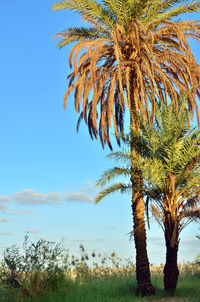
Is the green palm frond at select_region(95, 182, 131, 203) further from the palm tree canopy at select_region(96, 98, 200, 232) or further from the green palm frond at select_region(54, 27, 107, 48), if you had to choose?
the green palm frond at select_region(54, 27, 107, 48)

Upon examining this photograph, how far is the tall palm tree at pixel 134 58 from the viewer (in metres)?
14.7

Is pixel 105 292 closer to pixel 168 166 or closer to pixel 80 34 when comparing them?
pixel 168 166

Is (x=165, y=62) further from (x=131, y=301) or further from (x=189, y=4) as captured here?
(x=131, y=301)

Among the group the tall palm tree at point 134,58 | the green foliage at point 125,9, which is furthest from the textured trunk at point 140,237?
the green foliage at point 125,9

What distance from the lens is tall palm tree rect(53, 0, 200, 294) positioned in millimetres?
14656

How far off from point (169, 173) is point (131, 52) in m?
5.64

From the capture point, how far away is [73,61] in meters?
16.4

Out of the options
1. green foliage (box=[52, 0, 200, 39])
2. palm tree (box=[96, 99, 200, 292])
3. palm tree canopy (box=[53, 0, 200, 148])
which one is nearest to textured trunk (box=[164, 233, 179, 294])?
palm tree (box=[96, 99, 200, 292])

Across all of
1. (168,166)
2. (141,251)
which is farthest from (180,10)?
(141,251)

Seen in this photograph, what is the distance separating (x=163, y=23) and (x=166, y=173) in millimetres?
6764

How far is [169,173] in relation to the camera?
14.4 metres

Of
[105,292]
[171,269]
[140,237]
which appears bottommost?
[105,292]

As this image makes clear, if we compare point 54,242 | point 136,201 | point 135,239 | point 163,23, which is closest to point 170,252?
point 135,239

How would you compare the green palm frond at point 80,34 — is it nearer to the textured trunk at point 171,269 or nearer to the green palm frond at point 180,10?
the green palm frond at point 180,10
